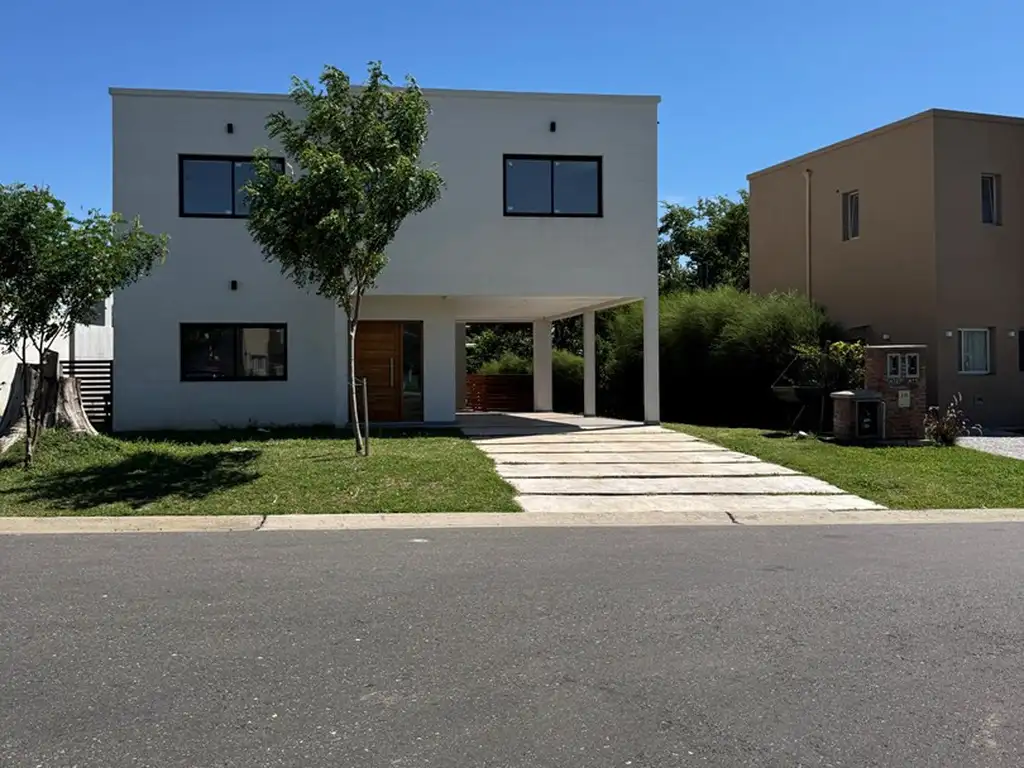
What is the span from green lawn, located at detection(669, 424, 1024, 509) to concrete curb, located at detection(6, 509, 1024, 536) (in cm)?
61

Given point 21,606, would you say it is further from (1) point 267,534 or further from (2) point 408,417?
(2) point 408,417

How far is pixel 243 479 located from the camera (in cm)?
1252

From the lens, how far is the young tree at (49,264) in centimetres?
1225

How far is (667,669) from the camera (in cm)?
529

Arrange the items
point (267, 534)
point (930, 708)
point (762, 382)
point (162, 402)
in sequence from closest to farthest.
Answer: point (930, 708), point (267, 534), point (162, 402), point (762, 382)

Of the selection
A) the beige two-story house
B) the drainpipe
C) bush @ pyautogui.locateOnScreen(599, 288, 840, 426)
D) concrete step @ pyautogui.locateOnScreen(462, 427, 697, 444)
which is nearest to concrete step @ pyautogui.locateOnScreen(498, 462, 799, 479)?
concrete step @ pyautogui.locateOnScreen(462, 427, 697, 444)

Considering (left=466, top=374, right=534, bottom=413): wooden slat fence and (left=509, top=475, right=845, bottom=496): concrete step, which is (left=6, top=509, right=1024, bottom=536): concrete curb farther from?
(left=466, top=374, right=534, bottom=413): wooden slat fence

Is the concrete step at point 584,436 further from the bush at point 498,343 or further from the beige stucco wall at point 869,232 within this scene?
the bush at point 498,343

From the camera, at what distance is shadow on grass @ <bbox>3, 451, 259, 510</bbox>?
38.1ft

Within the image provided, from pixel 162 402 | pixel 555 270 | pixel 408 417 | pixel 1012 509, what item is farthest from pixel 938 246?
pixel 162 402

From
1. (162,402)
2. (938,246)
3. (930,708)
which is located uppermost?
(938,246)

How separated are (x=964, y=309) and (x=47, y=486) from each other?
59.2ft

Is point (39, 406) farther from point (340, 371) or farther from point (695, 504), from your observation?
point (695, 504)

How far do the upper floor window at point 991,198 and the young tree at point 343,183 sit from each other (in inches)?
545
